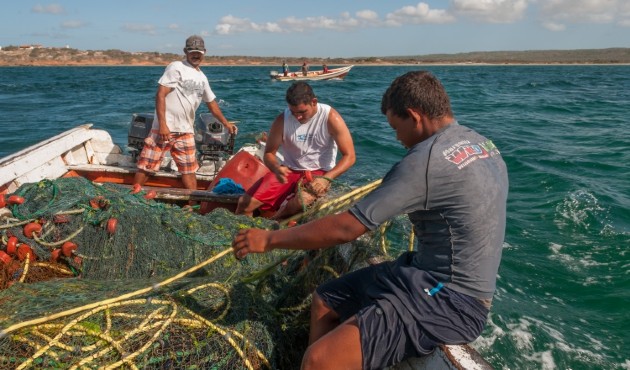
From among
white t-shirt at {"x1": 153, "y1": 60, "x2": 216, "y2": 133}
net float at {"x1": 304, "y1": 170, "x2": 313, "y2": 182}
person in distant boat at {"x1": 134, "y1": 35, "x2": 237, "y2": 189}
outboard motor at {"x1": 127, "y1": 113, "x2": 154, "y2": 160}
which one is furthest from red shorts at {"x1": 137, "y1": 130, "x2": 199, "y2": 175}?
net float at {"x1": 304, "y1": 170, "x2": 313, "y2": 182}

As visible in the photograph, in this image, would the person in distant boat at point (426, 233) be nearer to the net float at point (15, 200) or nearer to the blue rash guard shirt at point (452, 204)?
the blue rash guard shirt at point (452, 204)

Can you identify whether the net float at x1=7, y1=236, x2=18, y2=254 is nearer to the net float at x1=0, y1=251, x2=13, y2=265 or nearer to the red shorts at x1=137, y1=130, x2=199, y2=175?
the net float at x1=0, y1=251, x2=13, y2=265

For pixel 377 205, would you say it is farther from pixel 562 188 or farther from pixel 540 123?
pixel 540 123

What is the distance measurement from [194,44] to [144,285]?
12.8 ft

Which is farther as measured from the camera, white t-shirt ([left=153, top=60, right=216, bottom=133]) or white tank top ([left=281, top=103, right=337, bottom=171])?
white t-shirt ([left=153, top=60, right=216, bottom=133])

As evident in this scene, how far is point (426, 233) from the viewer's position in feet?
7.88

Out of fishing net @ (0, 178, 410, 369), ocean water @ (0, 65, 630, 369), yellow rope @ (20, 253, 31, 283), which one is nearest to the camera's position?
fishing net @ (0, 178, 410, 369)

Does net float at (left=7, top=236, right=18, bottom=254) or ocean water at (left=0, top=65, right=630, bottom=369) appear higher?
net float at (left=7, top=236, right=18, bottom=254)

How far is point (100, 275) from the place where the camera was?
13.2ft

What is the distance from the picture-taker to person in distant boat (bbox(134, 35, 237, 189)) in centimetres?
605

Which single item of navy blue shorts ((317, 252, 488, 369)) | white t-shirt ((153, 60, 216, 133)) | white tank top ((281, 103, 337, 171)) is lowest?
navy blue shorts ((317, 252, 488, 369))

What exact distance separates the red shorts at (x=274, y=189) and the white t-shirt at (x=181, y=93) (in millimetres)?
1502

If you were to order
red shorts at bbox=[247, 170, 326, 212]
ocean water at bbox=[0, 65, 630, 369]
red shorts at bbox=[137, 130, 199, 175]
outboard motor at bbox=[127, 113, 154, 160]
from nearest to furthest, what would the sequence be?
ocean water at bbox=[0, 65, 630, 369] < red shorts at bbox=[247, 170, 326, 212] < red shorts at bbox=[137, 130, 199, 175] < outboard motor at bbox=[127, 113, 154, 160]

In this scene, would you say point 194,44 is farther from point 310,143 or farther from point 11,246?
point 11,246
